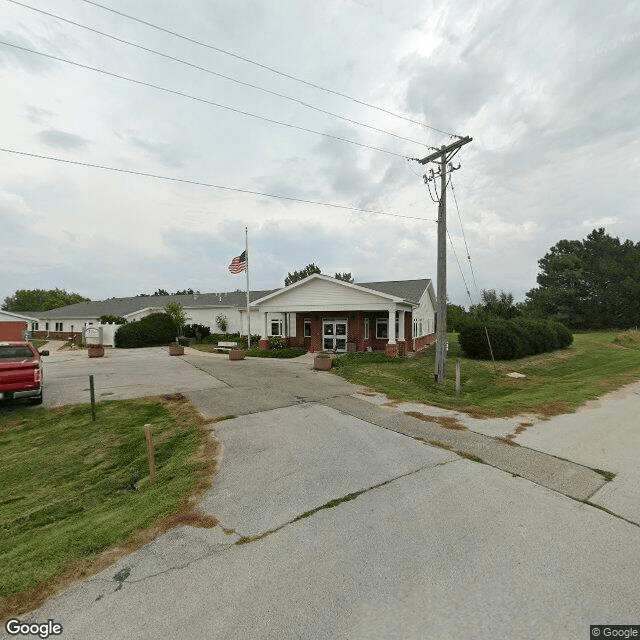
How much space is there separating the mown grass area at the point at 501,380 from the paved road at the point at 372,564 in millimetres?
4563

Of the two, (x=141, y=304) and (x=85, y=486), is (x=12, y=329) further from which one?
(x=85, y=486)

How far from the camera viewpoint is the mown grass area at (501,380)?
9.60 meters

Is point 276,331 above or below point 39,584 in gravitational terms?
above

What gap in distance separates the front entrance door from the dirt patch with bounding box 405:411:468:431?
15.2 metres

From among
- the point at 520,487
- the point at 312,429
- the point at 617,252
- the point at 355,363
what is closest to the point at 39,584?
the point at 312,429

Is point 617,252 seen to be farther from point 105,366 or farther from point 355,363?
point 105,366

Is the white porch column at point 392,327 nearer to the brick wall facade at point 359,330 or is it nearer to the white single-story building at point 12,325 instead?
the brick wall facade at point 359,330

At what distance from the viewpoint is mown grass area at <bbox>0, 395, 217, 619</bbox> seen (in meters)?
3.32

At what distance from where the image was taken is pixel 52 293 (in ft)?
279

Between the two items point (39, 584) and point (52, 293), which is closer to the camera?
point (39, 584)

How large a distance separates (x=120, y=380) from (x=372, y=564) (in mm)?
13640

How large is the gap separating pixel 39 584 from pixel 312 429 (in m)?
4.76

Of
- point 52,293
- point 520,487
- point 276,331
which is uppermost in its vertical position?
point 52,293

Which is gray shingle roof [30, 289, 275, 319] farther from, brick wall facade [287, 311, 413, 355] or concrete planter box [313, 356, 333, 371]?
concrete planter box [313, 356, 333, 371]
